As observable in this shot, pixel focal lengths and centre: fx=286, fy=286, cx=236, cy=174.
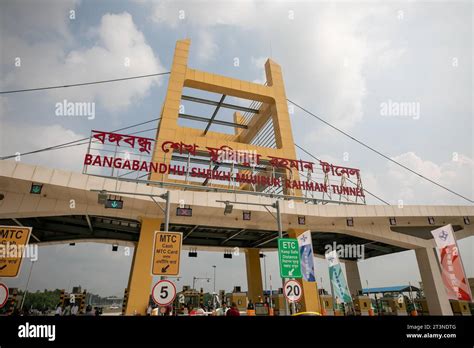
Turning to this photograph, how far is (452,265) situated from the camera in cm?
1082

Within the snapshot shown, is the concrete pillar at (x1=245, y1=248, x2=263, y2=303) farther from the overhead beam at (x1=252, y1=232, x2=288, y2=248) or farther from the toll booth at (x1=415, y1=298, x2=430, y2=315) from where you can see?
the toll booth at (x1=415, y1=298, x2=430, y2=315)

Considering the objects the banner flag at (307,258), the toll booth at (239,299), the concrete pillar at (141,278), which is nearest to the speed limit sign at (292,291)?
the banner flag at (307,258)

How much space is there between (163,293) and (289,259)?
6077mm

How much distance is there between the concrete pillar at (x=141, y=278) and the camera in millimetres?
14453

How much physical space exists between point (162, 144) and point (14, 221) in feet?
32.8

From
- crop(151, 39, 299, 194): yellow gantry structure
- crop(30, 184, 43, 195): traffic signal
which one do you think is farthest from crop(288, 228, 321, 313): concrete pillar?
crop(30, 184, 43, 195): traffic signal

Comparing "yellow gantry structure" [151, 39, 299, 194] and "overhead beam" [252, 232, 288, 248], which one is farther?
"overhead beam" [252, 232, 288, 248]

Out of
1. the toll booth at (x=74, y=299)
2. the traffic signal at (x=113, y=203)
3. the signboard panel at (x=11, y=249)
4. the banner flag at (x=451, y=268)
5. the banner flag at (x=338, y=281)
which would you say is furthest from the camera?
the toll booth at (x=74, y=299)

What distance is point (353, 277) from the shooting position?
31406mm

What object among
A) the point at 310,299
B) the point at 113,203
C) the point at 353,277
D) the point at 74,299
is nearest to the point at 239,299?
the point at 310,299

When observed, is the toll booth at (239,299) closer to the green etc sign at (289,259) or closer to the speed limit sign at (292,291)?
the green etc sign at (289,259)

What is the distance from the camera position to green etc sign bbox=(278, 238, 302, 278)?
12688 mm

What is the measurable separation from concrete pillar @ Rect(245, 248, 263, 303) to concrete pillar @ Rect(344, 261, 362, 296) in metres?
11.6

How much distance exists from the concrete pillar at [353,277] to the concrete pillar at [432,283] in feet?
32.6
